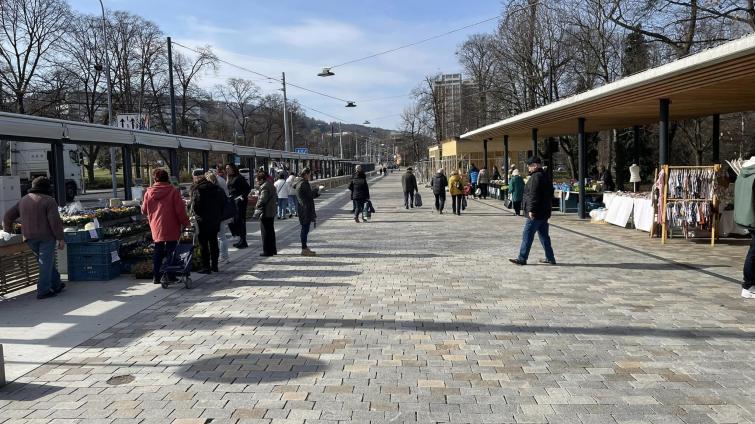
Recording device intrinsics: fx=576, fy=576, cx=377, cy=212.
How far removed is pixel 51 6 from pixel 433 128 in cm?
4133

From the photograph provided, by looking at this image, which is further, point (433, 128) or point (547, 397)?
point (433, 128)

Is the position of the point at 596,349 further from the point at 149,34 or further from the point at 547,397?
the point at 149,34

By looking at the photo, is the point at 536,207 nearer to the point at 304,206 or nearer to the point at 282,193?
the point at 304,206

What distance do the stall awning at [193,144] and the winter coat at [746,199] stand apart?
14629mm

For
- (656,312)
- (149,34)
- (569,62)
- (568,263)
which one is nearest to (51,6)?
(149,34)

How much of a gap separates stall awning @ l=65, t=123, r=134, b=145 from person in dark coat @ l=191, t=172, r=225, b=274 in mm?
3677

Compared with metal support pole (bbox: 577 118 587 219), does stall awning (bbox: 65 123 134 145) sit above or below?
above

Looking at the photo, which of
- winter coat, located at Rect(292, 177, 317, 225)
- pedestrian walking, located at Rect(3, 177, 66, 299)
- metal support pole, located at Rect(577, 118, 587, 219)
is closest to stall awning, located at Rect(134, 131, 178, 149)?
winter coat, located at Rect(292, 177, 317, 225)

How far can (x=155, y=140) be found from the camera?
1527 centimetres

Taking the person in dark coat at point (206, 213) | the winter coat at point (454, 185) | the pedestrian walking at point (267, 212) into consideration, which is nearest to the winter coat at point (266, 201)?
the pedestrian walking at point (267, 212)

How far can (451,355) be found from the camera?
5105 mm

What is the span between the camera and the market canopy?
884 centimetres

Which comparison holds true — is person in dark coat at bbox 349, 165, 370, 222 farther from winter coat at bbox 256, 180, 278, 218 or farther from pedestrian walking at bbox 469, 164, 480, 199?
pedestrian walking at bbox 469, 164, 480, 199

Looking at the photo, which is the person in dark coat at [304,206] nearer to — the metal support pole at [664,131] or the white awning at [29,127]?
the white awning at [29,127]
